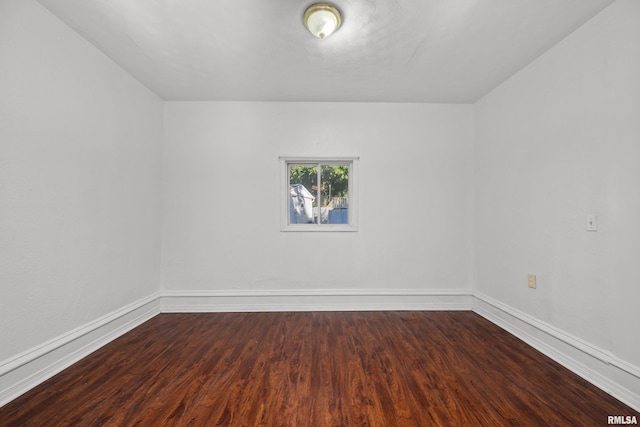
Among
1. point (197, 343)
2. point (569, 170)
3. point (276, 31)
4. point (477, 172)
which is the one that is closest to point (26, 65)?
point (276, 31)

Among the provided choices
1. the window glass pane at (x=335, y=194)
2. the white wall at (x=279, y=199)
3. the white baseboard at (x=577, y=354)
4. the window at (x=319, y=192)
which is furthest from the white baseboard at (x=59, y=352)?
the white baseboard at (x=577, y=354)

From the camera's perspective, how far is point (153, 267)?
2.93m

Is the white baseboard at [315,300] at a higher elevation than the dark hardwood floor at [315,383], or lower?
higher

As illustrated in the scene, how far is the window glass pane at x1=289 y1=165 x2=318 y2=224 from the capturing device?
3334 millimetres

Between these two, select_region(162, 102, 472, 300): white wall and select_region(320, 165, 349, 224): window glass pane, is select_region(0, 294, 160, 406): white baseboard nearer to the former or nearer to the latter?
select_region(162, 102, 472, 300): white wall

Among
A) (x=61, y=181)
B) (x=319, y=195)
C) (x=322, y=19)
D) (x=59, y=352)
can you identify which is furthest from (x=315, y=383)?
(x=322, y=19)

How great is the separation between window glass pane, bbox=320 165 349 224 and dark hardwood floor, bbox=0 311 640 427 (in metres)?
1.39

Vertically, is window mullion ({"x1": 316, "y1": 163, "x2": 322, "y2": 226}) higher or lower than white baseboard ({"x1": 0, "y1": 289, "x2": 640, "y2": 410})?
higher

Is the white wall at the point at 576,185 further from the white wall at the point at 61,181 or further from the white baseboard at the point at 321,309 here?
the white wall at the point at 61,181

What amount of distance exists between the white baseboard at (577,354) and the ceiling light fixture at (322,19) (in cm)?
294

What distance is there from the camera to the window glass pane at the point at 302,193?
333 centimetres

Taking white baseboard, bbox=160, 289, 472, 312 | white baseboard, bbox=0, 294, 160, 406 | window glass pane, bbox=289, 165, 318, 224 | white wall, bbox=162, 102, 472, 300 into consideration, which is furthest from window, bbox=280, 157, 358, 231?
white baseboard, bbox=0, 294, 160, 406

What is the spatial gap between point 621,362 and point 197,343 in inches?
124

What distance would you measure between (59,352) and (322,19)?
3.07m
